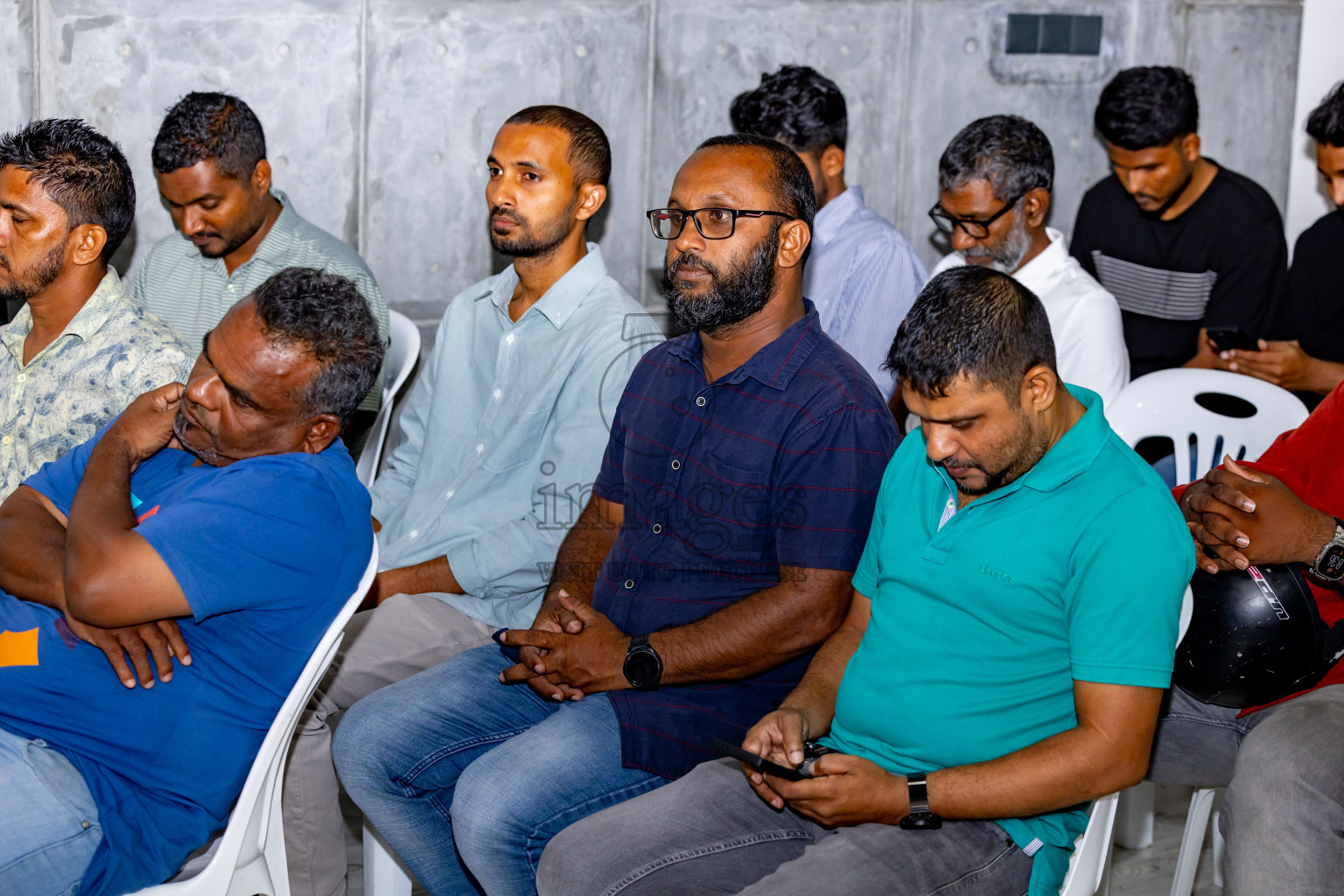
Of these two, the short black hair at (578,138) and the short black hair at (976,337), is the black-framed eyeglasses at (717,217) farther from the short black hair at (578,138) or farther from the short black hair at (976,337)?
the short black hair at (578,138)

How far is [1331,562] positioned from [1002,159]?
1729mm

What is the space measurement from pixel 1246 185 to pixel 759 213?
2156mm

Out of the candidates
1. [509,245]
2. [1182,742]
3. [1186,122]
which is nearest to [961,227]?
[1186,122]

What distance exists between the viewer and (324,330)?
6.24 feet

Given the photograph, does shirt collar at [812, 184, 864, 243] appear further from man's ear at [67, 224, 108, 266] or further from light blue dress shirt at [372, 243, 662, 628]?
man's ear at [67, 224, 108, 266]

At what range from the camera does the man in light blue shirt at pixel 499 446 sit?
2588 millimetres

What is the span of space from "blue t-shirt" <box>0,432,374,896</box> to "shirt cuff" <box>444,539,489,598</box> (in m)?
0.77

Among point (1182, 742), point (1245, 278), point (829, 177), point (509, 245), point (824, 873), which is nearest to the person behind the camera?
point (824, 873)

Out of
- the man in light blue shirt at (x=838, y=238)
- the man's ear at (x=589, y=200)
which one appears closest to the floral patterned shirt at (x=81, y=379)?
the man's ear at (x=589, y=200)

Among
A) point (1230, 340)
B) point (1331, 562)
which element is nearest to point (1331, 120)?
point (1230, 340)

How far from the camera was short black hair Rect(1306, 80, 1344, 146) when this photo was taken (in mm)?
2891

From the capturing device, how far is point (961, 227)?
349cm

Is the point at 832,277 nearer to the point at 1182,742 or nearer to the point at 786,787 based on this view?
the point at 1182,742

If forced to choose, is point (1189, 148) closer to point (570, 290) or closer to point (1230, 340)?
point (1230, 340)
